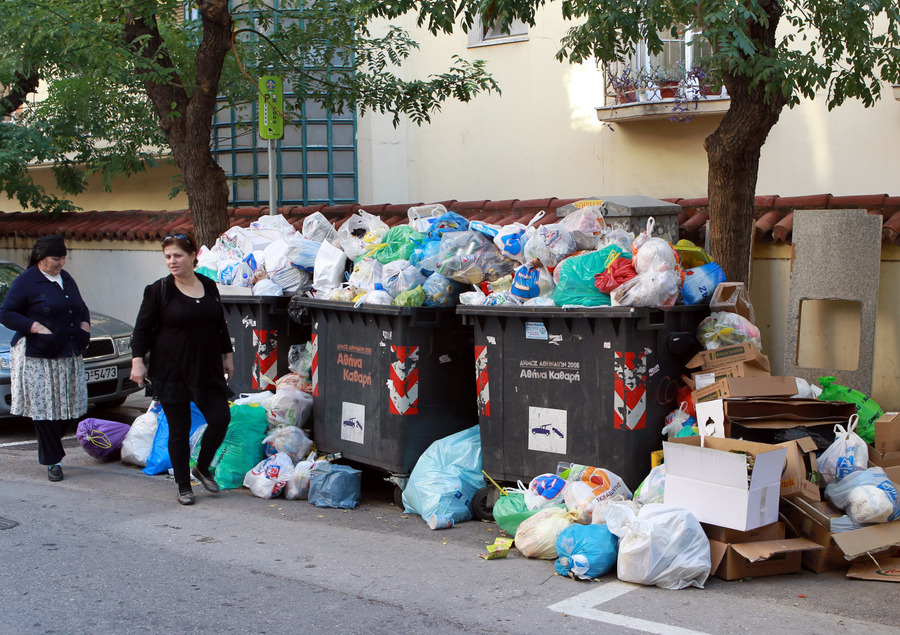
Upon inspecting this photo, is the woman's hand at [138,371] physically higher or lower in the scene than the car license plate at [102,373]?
higher

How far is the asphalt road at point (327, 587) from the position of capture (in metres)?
4.03

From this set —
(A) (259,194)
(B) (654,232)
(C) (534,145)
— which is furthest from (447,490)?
(A) (259,194)

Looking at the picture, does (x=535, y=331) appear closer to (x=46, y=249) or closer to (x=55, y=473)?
(x=46, y=249)

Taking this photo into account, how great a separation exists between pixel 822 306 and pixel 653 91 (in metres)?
4.38

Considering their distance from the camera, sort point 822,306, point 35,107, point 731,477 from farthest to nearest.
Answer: point 35,107
point 822,306
point 731,477

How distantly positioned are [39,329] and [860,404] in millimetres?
5393

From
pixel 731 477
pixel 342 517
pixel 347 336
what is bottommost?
pixel 342 517

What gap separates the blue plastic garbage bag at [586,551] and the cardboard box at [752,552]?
0.48 m

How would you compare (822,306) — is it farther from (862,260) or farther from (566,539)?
(566,539)

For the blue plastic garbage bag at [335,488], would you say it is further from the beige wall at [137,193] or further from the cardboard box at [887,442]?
the beige wall at [137,193]

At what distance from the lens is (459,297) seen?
6.04 meters

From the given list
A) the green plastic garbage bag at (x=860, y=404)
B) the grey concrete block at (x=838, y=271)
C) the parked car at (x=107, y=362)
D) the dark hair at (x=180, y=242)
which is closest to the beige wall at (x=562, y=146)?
the grey concrete block at (x=838, y=271)

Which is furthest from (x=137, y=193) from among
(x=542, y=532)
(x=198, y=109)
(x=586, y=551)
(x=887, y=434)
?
(x=887, y=434)

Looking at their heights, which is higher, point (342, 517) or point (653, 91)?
point (653, 91)
